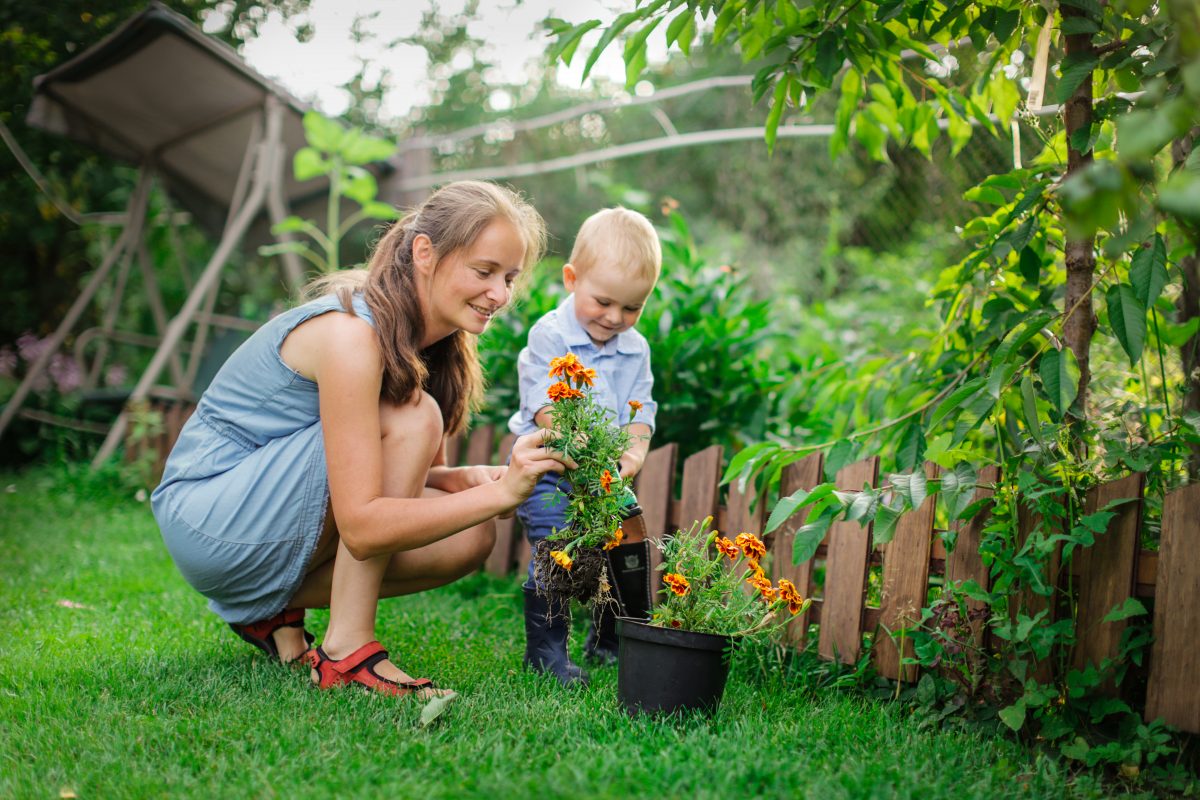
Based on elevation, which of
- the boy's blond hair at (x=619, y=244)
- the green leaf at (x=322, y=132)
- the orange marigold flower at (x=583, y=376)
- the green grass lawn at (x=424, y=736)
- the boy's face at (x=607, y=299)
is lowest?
the green grass lawn at (x=424, y=736)

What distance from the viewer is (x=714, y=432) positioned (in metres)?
3.30

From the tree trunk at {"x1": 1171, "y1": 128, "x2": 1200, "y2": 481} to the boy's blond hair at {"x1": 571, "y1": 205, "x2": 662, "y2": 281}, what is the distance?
1215mm

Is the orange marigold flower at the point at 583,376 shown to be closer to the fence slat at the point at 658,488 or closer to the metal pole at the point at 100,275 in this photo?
the fence slat at the point at 658,488

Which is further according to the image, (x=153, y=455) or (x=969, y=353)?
(x=153, y=455)

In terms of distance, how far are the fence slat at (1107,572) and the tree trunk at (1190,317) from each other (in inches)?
12.2

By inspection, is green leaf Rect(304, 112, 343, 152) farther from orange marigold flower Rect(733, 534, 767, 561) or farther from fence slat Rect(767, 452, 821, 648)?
orange marigold flower Rect(733, 534, 767, 561)

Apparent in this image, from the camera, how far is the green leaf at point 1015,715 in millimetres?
1787

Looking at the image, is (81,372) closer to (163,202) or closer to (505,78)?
(163,202)

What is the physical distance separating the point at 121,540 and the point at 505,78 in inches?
293

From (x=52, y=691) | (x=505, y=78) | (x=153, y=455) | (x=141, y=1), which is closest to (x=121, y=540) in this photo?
(x=153, y=455)

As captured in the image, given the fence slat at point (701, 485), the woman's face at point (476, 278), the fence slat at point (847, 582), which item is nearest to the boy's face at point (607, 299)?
the woman's face at point (476, 278)

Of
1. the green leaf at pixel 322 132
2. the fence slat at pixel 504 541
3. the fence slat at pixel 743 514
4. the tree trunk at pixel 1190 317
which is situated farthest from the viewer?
the green leaf at pixel 322 132

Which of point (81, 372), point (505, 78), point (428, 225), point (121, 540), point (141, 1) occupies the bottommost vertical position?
point (121, 540)

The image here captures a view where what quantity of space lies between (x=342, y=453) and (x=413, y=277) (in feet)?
1.56
